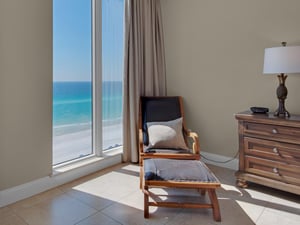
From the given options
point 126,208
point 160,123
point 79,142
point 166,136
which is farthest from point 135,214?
point 79,142

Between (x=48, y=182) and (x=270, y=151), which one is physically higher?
(x=270, y=151)

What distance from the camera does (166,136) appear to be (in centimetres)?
256

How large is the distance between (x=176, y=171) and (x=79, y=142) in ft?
4.83

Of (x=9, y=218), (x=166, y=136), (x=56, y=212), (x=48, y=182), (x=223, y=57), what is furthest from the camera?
(x=223, y=57)

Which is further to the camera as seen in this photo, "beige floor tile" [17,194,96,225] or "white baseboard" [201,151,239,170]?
"white baseboard" [201,151,239,170]

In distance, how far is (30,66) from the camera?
2.12 metres

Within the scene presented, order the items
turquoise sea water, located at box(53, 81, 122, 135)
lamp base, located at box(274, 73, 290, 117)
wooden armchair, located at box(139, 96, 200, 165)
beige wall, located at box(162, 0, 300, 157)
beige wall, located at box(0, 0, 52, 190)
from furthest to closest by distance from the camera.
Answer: turquoise sea water, located at box(53, 81, 122, 135)
beige wall, located at box(162, 0, 300, 157)
wooden armchair, located at box(139, 96, 200, 165)
lamp base, located at box(274, 73, 290, 117)
beige wall, located at box(0, 0, 52, 190)

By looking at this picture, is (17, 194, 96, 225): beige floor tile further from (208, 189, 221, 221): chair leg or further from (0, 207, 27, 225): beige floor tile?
(208, 189, 221, 221): chair leg

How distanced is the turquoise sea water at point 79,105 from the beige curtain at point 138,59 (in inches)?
6.6

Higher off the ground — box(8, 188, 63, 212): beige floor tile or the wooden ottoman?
the wooden ottoman

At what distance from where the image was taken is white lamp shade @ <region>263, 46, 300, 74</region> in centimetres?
206

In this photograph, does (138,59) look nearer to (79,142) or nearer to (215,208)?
(79,142)

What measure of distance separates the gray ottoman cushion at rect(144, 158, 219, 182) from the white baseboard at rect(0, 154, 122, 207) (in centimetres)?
91

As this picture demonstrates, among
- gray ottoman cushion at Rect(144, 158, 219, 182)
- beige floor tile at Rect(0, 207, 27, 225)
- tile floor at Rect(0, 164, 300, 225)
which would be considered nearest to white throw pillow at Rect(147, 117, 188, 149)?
gray ottoman cushion at Rect(144, 158, 219, 182)
